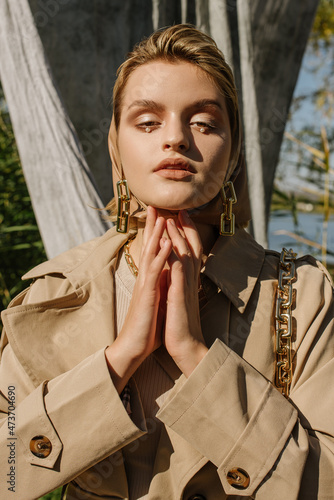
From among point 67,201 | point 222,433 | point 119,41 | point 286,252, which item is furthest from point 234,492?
point 119,41

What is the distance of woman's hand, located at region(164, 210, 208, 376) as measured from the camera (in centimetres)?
143

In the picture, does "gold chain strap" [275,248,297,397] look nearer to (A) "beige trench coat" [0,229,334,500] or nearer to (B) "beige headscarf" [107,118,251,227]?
(A) "beige trench coat" [0,229,334,500]

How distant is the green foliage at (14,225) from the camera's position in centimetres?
374

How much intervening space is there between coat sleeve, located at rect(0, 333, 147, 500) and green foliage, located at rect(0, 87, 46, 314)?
7.65 feet

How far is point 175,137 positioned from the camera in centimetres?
148

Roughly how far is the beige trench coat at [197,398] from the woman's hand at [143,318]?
1.8 inches

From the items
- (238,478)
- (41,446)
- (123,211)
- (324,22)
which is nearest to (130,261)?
(123,211)

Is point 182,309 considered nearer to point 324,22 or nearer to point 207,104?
point 207,104

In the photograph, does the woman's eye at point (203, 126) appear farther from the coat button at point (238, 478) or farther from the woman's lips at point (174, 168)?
the coat button at point (238, 478)

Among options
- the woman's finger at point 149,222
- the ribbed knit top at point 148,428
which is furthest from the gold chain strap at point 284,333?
the woman's finger at point 149,222

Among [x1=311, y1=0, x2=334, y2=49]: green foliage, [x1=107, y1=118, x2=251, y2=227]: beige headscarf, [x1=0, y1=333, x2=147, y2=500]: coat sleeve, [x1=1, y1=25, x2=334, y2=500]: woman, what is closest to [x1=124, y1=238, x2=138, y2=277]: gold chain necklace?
[x1=1, y1=25, x2=334, y2=500]: woman

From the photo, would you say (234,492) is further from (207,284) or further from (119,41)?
(119,41)

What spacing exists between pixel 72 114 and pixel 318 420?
7.75ft

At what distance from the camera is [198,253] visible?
1526mm
